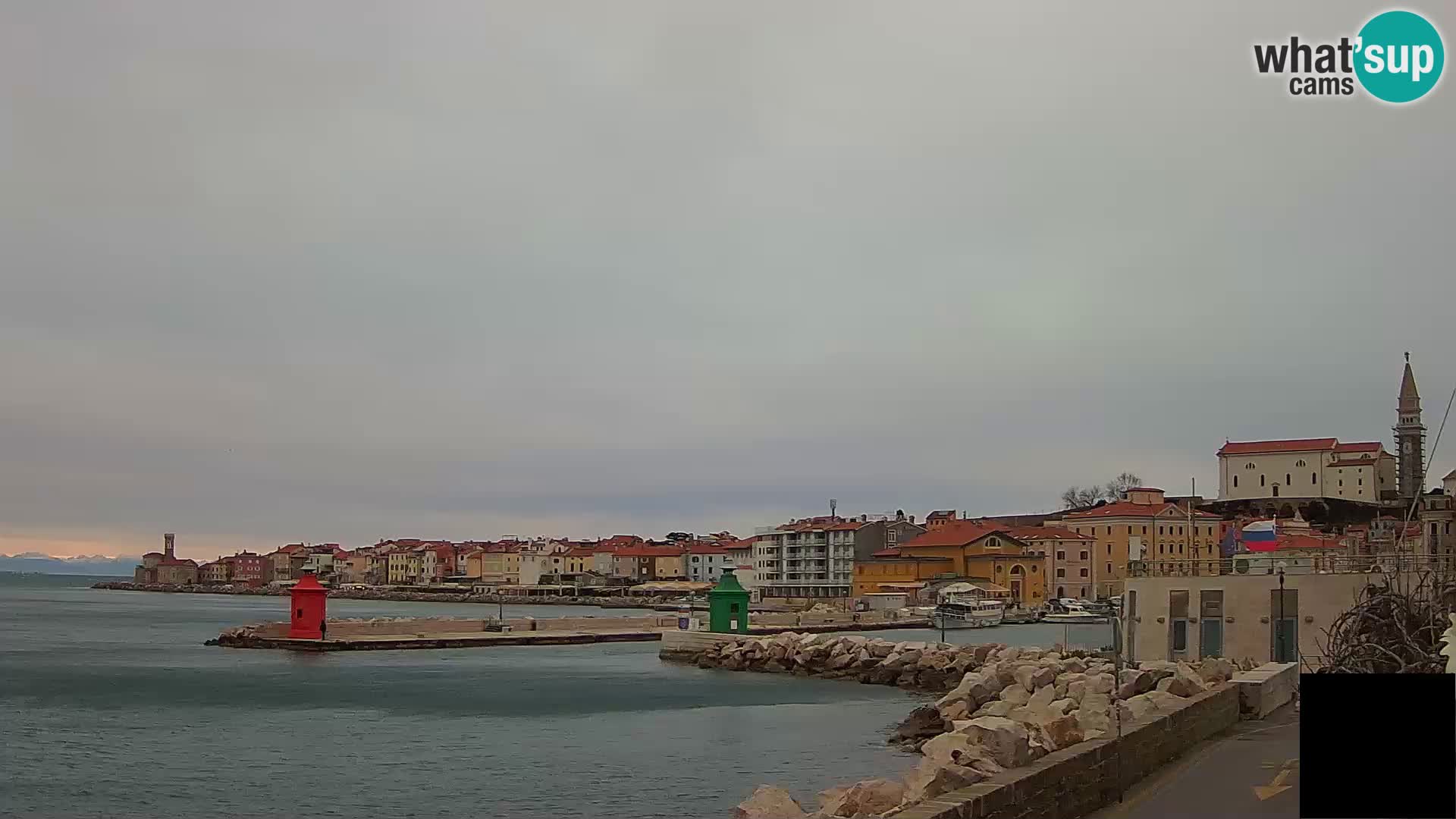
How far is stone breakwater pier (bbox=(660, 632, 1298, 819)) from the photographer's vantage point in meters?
10.2

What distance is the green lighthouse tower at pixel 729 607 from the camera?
189 feet

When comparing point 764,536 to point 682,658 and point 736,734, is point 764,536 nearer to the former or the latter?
point 682,658

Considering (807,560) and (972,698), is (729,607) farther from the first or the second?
(807,560)

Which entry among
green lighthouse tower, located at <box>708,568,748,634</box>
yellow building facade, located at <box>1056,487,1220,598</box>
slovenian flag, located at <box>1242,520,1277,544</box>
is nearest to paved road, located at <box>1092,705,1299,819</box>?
slovenian flag, located at <box>1242,520,1277,544</box>

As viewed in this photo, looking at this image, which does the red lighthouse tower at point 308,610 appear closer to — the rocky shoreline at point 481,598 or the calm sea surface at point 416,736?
the calm sea surface at point 416,736

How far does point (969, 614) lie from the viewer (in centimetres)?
8538

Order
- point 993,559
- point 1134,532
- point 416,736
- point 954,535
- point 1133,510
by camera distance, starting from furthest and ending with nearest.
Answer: point 954,535, point 993,559, point 1133,510, point 1134,532, point 416,736

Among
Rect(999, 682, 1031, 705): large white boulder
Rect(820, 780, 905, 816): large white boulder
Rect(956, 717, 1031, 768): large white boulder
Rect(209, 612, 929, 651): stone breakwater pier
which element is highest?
Rect(956, 717, 1031, 768): large white boulder

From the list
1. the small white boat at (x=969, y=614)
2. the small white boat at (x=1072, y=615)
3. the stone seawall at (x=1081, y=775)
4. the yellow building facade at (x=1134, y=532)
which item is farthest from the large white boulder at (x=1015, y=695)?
the yellow building facade at (x=1134, y=532)

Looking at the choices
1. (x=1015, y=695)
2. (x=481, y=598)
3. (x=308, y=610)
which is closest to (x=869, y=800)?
(x=1015, y=695)

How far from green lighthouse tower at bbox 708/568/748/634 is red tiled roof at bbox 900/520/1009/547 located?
56.8 meters

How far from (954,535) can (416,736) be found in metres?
88.6

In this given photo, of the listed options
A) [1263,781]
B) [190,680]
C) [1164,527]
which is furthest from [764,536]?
[1263,781]

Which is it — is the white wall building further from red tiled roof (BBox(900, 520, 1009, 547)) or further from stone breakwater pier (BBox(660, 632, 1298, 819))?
stone breakwater pier (BBox(660, 632, 1298, 819))
